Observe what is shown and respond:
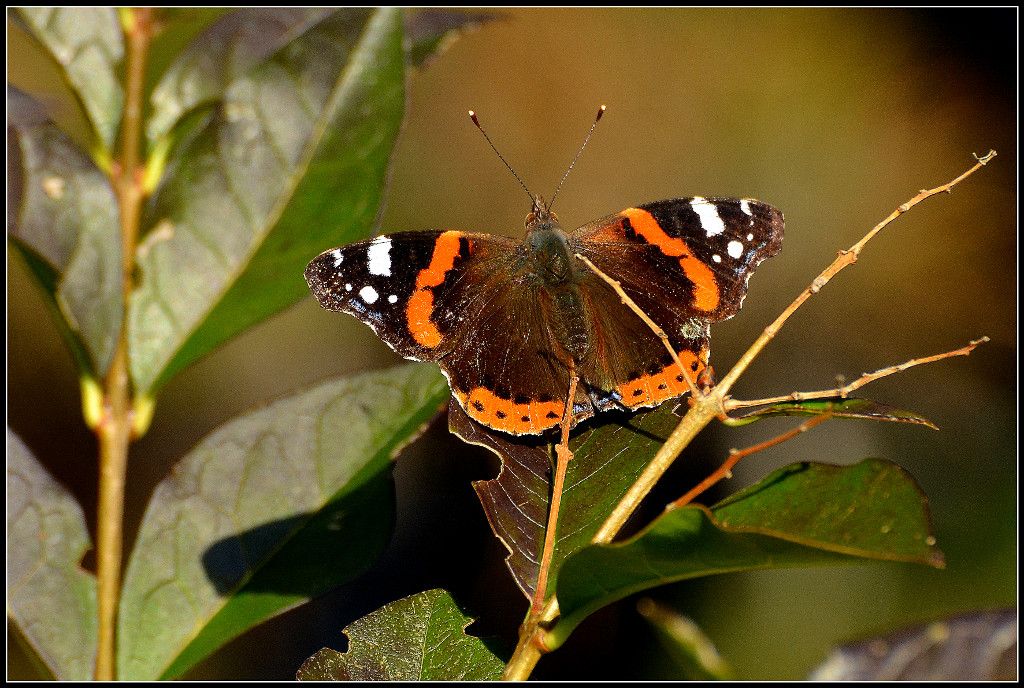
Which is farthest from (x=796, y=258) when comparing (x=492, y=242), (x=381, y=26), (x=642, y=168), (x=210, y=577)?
(x=210, y=577)

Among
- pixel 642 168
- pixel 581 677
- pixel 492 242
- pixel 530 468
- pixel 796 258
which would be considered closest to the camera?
pixel 530 468

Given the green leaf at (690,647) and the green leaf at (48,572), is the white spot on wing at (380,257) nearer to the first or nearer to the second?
the green leaf at (48,572)

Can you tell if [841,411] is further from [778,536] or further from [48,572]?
[48,572]

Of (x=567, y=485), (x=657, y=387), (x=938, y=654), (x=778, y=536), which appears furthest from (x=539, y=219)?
(x=938, y=654)

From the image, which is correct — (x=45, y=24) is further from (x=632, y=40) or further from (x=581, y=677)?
(x=632, y=40)

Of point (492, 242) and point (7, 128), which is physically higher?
point (7, 128)

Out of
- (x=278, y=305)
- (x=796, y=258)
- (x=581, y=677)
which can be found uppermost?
Result: (x=278, y=305)

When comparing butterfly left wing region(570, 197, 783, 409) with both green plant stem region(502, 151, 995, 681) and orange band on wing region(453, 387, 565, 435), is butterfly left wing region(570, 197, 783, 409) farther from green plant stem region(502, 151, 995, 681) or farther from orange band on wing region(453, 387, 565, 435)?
green plant stem region(502, 151, 995, 681)

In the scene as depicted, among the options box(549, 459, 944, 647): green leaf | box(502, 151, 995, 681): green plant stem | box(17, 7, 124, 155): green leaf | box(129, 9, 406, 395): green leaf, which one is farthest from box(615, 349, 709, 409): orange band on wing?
box(17, 7, 124, 155): green leaf
